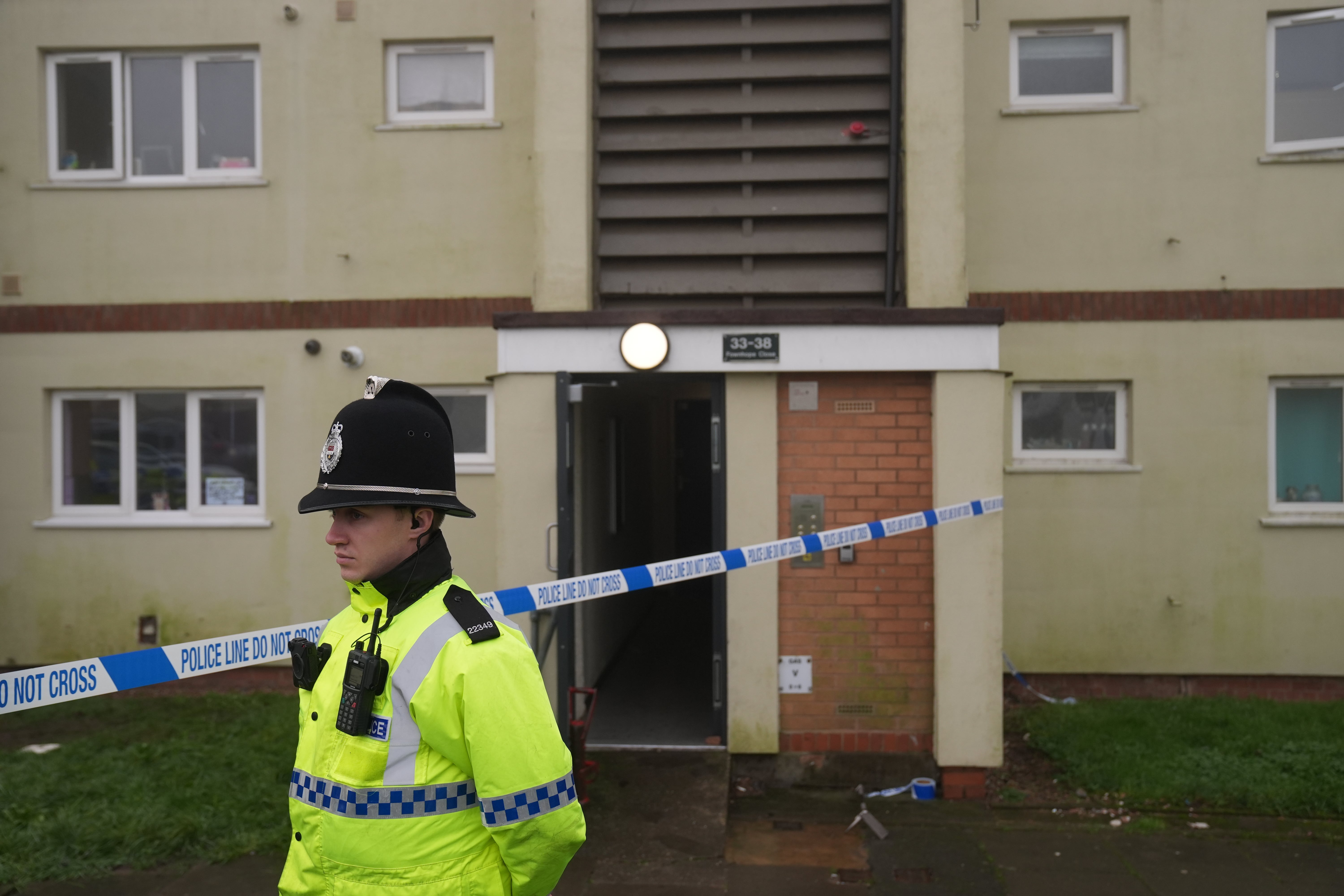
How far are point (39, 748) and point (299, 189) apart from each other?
462 cm

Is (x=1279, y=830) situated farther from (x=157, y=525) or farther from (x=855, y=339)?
(x=157, y=525)

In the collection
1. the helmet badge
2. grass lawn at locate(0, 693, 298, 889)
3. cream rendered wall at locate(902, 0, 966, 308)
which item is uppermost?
cream rendered wall at locate(902, 0, 966, 308)

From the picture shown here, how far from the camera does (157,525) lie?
8078 mm

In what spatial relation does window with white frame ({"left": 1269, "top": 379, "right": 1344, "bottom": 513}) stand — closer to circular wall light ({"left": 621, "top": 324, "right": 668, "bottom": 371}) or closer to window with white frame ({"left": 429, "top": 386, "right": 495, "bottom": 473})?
circular wall light ({"left": 621, "top": 324, "right": 668, "bottom": 371})

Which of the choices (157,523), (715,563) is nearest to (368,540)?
(715,563)

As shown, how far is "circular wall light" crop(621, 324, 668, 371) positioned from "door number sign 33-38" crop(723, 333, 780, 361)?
1.32 ft

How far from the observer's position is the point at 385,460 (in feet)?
6.82

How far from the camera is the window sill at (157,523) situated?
8.05 meters

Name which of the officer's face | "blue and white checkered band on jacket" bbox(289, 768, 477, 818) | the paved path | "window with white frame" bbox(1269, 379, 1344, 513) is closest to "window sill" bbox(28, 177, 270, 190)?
the paved path

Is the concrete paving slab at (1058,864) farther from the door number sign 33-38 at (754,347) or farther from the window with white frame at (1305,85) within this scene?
the window with white frame at (1305,85)

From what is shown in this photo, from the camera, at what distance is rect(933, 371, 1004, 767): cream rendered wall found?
5738 mm

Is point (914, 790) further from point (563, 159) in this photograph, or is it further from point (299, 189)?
point (299, 189)

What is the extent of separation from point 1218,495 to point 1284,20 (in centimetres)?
383

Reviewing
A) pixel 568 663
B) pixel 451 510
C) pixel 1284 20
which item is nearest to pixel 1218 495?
pixel 1284 20
